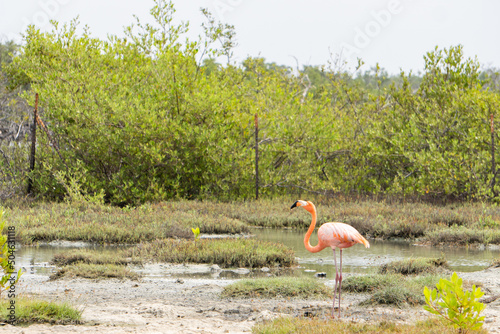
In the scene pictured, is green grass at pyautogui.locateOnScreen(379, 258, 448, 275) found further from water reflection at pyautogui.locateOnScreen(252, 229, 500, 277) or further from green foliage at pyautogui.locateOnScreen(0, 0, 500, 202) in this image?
green foliage at pyautogui.locateOnScreen(0, 0, 500, 202)

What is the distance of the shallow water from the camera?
11.8 m

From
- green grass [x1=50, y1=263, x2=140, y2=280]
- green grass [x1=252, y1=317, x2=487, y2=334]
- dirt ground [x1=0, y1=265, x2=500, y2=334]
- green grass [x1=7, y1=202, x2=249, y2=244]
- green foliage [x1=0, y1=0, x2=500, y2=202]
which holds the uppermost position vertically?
green foliage [x1=0, y1=0, x2=500, y2=202]

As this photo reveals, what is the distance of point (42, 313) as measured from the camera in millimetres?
7398

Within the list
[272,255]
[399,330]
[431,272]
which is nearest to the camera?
[399,330]

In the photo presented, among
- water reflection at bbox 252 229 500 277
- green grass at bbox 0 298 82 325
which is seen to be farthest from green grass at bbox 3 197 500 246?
green grass at bbox 0 298 82 325

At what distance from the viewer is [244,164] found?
2319cm

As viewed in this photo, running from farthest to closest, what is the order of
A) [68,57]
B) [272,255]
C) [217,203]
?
[68,57] → [217,203] → [272,255]

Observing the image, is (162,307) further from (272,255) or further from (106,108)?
(106,108)

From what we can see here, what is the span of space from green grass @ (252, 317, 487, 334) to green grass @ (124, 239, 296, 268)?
514 cm

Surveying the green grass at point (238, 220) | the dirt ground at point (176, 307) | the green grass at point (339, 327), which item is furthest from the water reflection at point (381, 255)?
the green grass at point (339, 327)

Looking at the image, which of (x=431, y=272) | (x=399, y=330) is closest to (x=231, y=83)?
(x=431, y=272)

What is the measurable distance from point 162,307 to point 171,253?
4.32 m

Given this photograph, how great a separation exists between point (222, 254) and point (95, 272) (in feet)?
8.94

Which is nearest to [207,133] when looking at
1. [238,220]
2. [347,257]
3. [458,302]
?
[238,220]
